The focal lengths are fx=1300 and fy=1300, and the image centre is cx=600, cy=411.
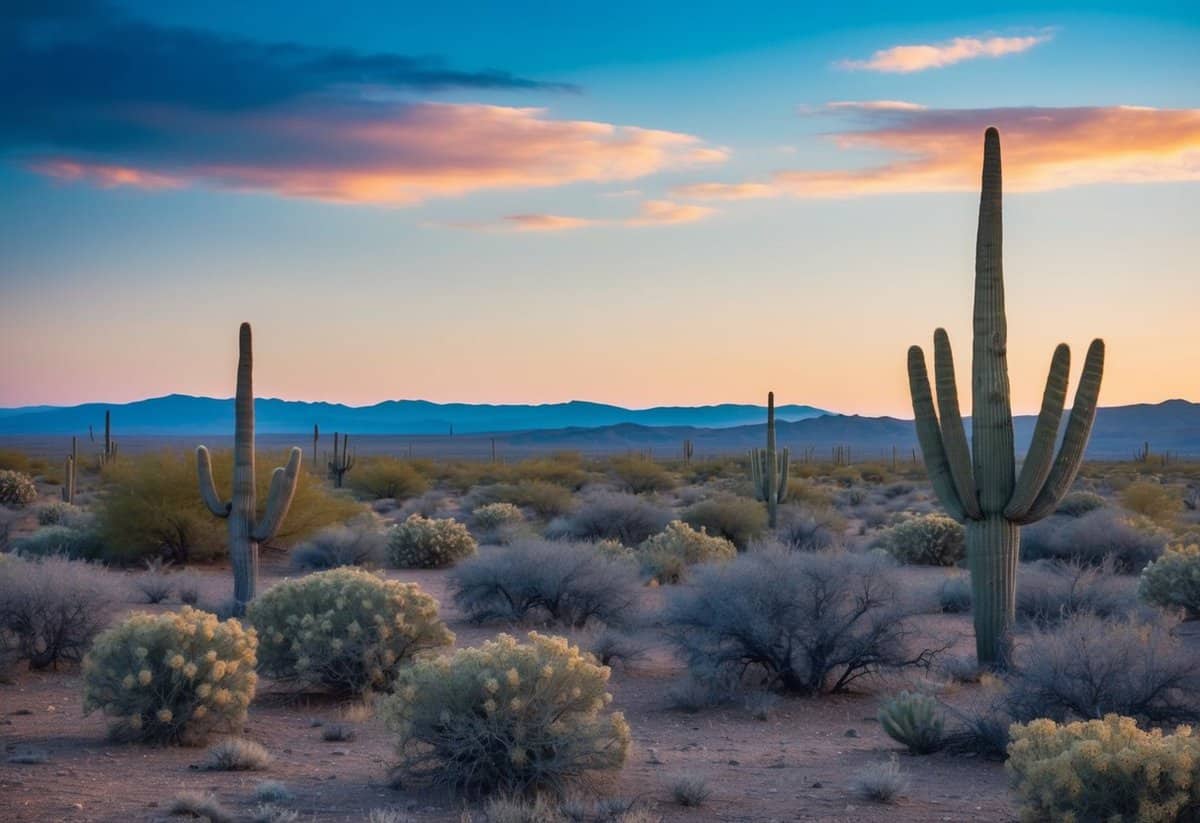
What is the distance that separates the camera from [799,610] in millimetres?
13492

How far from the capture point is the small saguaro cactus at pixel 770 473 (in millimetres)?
30781

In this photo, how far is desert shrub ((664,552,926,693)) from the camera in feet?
44.1

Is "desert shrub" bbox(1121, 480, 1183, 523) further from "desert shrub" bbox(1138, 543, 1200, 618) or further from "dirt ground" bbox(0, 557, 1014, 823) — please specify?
"dirt ground" bbox(0, 557, 1014, 823)

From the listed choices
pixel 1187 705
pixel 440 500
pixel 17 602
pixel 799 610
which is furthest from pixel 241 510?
pixel 440 500

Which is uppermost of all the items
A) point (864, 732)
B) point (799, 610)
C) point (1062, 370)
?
point (1062, 370)

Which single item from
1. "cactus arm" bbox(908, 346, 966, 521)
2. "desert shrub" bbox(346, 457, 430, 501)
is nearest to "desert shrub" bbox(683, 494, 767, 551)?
"cactus arm" bbox(908, 346, 966, 521)

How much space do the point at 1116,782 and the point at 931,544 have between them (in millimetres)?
19889

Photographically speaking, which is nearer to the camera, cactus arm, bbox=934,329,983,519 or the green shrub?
cactus arm, bbox=934,329,983,519

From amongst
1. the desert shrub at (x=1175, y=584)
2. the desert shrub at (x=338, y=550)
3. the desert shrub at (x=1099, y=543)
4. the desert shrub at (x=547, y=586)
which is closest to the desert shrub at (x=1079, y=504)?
the desert shrub at (x=1099, y=543)

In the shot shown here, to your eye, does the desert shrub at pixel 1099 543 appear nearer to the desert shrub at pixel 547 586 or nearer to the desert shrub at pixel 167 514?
the desert shrub at pixel 547 586

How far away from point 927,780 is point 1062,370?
18.1 feet

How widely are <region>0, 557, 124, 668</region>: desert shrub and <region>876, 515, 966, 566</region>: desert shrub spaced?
54.8ft

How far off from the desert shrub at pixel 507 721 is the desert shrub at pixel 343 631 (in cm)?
366

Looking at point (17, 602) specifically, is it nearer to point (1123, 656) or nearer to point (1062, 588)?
point (1123, 656)
